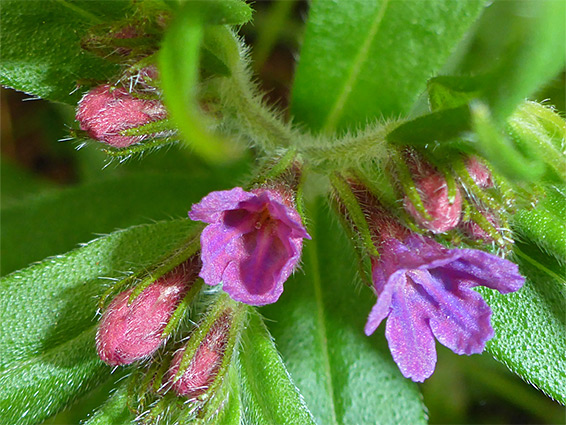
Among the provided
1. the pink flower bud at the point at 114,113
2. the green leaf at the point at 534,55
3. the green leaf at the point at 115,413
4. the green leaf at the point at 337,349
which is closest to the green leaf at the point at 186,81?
the green leaf at the point at 534,55

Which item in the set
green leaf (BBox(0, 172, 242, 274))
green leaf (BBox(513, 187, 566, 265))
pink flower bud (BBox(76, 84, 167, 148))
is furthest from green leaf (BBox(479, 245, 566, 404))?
green leaf (BBox(0, 172, 242, 274))

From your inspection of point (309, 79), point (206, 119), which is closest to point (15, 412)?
point (206, 119)

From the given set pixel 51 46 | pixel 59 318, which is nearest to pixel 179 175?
pixel 51 46

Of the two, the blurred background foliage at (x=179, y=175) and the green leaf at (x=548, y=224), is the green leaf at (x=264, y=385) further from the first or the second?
the green leaf at (x=548, y=224)

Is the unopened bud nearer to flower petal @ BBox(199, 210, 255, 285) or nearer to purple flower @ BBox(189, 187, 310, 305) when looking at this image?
purple flower @ BBox(189, 187, 310, 305)

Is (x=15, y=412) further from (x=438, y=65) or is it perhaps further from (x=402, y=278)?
(x=438, y=65)

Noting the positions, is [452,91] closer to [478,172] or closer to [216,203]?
[478,172]
